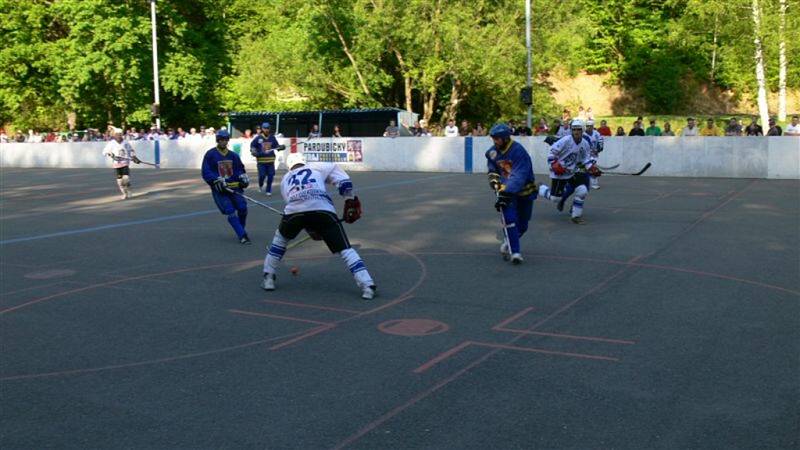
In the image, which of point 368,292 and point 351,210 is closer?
point 368,292

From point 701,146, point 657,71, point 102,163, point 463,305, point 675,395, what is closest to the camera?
point 675,395

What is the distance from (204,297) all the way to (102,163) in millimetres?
30865

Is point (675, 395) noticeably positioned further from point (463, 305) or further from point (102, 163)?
point (102, 163)

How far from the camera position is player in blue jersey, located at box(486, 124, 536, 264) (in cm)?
Result: 1102

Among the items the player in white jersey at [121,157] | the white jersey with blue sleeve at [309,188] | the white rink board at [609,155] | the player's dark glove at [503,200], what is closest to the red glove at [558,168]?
the player's dark glove at [503,200]

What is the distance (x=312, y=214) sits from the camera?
937 centimetres

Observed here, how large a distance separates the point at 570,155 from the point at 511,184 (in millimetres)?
4033

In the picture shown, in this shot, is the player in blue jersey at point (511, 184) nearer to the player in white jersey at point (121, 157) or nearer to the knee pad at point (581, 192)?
the knee pad at point (581, 192)

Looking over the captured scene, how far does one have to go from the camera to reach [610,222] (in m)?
14.8

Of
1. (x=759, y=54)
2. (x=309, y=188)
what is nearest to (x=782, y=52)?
(x=759, y=54)

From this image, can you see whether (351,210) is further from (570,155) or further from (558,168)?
(570,155)

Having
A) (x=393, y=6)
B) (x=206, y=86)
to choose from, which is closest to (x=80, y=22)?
(x=206, y=86)

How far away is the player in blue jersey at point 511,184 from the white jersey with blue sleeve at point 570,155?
11.4 feet

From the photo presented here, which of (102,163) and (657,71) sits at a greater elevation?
(657,71)
